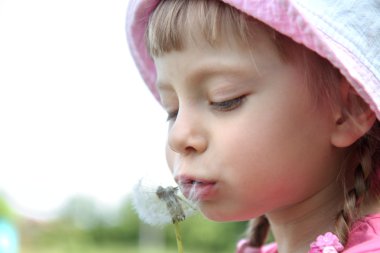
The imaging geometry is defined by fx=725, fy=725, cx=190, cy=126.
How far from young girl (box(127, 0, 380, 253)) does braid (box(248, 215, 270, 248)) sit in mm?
383

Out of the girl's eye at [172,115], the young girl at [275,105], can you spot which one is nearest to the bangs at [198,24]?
the young girl at [275,105]

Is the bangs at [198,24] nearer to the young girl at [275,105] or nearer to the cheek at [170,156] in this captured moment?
the young girl at [275,105]

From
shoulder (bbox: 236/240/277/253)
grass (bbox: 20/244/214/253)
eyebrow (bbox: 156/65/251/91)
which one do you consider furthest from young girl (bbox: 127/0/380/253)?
grass (bbox: 20/244/214/253)

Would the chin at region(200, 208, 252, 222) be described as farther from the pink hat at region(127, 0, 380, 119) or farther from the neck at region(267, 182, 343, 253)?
the pink hat at region(127, 0, 380, 119)

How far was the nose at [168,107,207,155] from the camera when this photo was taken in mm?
1197

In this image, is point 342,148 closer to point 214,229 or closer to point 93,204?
point 214,229

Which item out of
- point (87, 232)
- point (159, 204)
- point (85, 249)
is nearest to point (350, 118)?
point (159, 204)

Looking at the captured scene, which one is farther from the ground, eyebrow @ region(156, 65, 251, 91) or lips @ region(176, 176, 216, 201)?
Answer: eyebrow @ region(156, 65, 251, 91)

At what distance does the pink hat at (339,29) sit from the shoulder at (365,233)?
7.3 inches

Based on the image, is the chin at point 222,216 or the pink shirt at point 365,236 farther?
the chin at point 222,216

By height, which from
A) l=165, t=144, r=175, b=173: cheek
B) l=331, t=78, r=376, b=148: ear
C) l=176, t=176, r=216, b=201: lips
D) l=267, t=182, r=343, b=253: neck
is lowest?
l=267, t=182, r=343, b=253: neck

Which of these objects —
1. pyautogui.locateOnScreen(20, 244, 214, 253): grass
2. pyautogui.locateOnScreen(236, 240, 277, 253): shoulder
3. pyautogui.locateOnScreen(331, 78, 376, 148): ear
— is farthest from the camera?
pyautogui.locateOnScreen(20, 244, 214, 253): grass

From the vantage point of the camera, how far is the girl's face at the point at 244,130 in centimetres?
118

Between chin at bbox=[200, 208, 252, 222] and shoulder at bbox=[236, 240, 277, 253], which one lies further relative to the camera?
shoulder at bbox=[236, 240, 277, 253]
